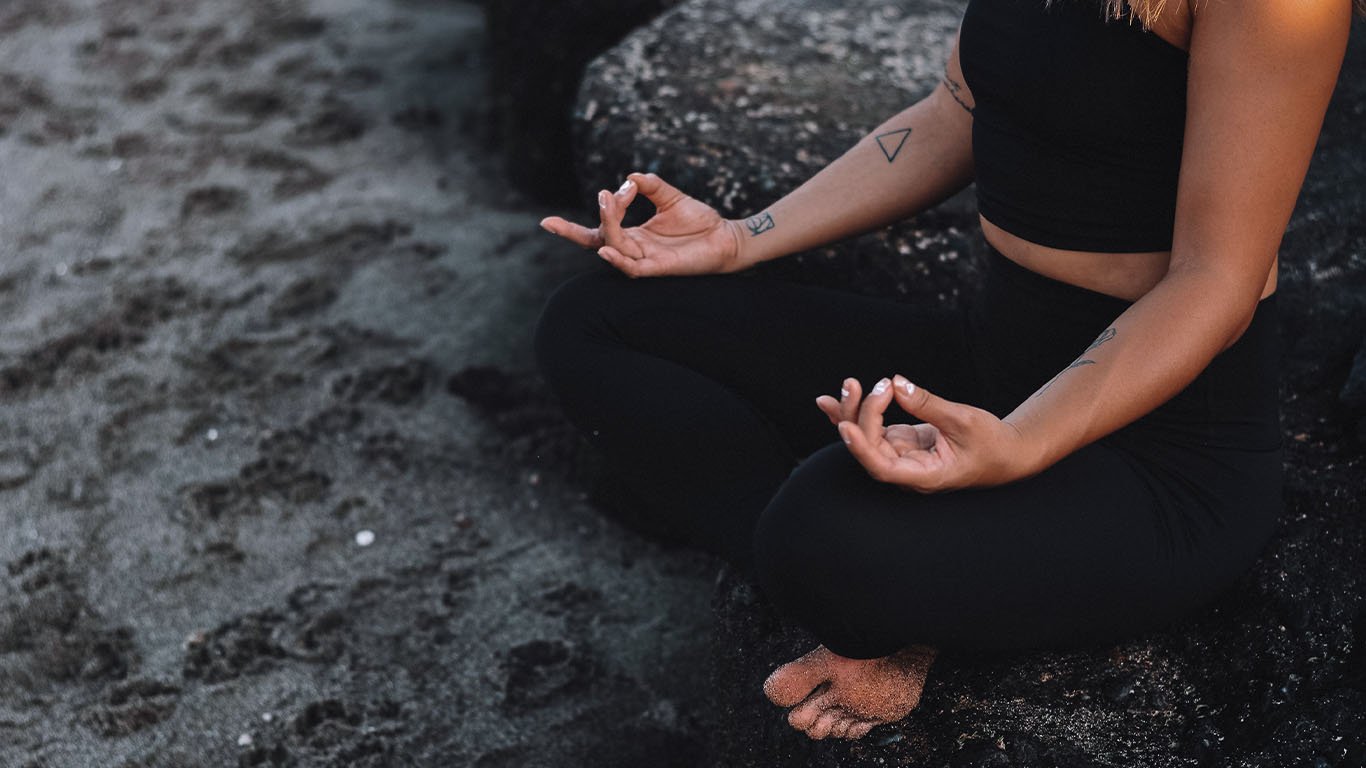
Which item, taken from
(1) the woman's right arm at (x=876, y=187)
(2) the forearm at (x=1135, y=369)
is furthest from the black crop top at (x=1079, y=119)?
(1) the woman's right arm at (x=876, y=187)

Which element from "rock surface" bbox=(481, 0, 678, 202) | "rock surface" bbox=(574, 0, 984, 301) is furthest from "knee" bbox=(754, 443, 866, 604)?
"rock surface" bbox=(481, 0, 678, 202)

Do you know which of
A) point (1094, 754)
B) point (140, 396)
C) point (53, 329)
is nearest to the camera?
point (1094, 754)

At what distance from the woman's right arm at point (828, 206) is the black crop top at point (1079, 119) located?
0.82ft

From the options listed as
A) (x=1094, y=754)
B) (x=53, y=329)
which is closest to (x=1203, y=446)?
(x=1094, y=754)

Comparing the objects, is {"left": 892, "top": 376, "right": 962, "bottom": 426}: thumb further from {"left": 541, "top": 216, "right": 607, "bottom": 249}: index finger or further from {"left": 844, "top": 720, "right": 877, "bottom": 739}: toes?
{"left": 541, "top": 216, "right": 607, "bottom": 249}: index finger

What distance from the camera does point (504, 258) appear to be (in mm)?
2936

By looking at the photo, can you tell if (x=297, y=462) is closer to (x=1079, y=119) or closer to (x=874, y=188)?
(x=874, y=188)

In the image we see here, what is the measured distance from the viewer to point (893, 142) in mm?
1595

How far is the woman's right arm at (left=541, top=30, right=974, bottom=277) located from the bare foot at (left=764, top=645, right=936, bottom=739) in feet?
1.89

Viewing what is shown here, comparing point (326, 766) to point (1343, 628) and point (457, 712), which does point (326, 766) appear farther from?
point (1343, 628)

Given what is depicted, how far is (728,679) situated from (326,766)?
64cm

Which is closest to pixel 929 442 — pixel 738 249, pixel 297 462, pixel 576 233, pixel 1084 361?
pixel 1084 361

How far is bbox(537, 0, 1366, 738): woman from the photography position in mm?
1062

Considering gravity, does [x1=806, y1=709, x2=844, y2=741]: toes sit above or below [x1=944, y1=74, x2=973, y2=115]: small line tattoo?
below
